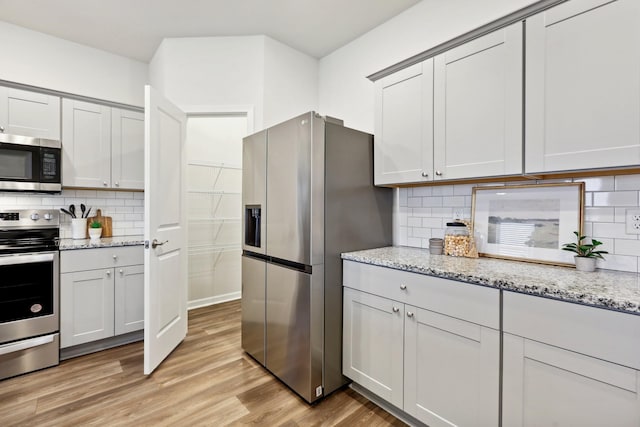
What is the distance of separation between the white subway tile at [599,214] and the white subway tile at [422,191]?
35.2 inches

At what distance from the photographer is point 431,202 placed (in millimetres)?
2271

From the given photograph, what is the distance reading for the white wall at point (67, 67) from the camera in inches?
108

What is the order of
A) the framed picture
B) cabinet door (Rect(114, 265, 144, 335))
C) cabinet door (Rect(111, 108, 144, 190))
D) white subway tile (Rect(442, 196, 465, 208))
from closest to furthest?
the framed picture
white subway tile (Rect(442, 196, 465, 208))
cabinet door (Rect(114, 265, 144, 335))
cabinet door (Rect(111, 108, 144, 190))

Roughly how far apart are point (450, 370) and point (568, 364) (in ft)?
1.63

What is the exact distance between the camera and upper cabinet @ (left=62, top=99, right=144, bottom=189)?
9.04ft

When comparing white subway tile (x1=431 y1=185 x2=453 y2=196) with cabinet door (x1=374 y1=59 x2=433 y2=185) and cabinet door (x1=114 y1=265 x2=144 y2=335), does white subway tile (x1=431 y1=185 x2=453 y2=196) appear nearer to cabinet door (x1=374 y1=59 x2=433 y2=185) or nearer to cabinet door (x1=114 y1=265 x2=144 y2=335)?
cabinet door (x1=374 y1=59 x2=433 y2=185)

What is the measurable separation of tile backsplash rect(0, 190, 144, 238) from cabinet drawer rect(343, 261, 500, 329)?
2.57m

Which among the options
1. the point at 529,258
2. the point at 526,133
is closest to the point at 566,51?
the point at 526,133

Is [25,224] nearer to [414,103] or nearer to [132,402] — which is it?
[132,402]

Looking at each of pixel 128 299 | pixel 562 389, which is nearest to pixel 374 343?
pixel 562 389

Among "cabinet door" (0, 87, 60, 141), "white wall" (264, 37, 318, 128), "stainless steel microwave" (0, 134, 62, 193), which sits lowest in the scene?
"stainless steel microwave" (0, 134, 62, 193)

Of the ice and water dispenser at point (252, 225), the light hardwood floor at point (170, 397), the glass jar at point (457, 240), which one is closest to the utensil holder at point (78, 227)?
the light hardwood floor at point (170, 397)

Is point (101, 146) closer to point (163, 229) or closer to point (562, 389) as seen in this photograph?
point (163, 229)

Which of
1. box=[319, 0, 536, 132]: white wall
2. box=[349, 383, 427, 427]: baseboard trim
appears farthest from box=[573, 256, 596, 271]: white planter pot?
box=[319, 0, 536, 132]: white wall
